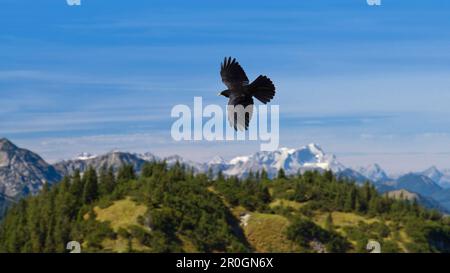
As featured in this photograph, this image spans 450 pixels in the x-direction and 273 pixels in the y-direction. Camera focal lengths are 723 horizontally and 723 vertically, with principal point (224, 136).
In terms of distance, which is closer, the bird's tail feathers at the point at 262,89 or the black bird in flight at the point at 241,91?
the black bird in flight at the point at 241,91

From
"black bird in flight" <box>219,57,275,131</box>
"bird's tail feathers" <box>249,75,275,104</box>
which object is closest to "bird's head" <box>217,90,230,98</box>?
"black bird in flight" <box>219,57,275,131</box>

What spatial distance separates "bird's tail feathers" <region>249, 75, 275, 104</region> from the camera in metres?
40.5

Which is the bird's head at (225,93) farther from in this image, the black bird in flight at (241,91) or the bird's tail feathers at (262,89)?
the bird's tail feathers at (262,89)

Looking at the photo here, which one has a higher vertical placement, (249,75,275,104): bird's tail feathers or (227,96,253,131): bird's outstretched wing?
(249,75,275,104): bird's tail feathers

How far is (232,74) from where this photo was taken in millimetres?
41406

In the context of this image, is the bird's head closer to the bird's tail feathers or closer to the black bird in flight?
the black bird in flight

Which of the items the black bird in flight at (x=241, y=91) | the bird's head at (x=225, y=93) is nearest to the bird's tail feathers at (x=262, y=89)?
the black bird in flight at (x=241, y=91)

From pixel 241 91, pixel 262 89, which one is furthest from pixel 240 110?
pixel 262 89

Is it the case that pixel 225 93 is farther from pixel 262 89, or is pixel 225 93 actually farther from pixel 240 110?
pixel 262 89

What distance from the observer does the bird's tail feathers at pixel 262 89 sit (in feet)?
133

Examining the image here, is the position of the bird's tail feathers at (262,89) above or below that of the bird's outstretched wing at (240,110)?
above
